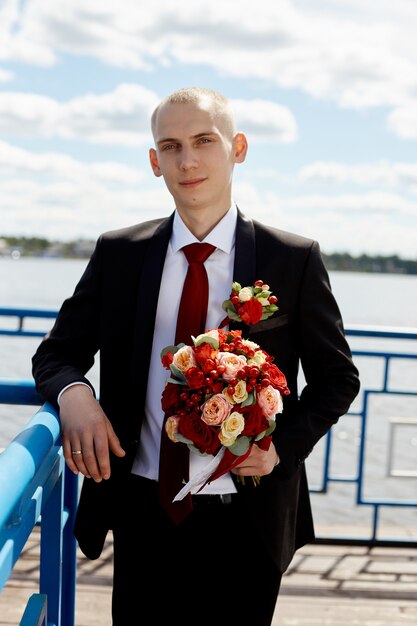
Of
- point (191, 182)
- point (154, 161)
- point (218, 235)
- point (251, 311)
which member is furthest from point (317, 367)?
point (154, 161)

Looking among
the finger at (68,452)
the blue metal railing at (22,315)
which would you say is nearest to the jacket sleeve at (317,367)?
the finger at (68,452)

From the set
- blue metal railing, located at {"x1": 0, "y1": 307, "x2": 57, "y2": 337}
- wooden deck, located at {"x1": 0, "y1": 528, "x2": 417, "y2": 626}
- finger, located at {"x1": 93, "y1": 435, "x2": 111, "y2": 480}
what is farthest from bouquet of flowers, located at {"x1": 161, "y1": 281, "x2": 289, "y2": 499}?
blue metal railing, located at {"x1": 0, "y1": 307, "x2": 57, "y2": 337}

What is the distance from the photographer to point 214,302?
5.77 feet

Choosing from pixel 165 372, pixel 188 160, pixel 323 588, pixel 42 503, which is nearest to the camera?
pixel 42 503

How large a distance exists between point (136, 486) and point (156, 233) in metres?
0.62

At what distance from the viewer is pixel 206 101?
172 cm

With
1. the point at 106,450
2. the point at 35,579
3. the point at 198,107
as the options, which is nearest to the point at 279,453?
the point at 106,450

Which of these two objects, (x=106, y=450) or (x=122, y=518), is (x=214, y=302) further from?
(x=122, y=518)

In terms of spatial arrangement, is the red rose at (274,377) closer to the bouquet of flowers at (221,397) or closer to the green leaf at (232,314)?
the bouquet of flowers at (221,397)

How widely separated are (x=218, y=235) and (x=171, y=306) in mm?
205

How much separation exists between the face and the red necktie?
0.13 meters

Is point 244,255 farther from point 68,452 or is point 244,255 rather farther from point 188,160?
point 68,452

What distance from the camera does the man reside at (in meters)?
1.71

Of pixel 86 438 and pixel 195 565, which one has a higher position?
pixel 86 438
